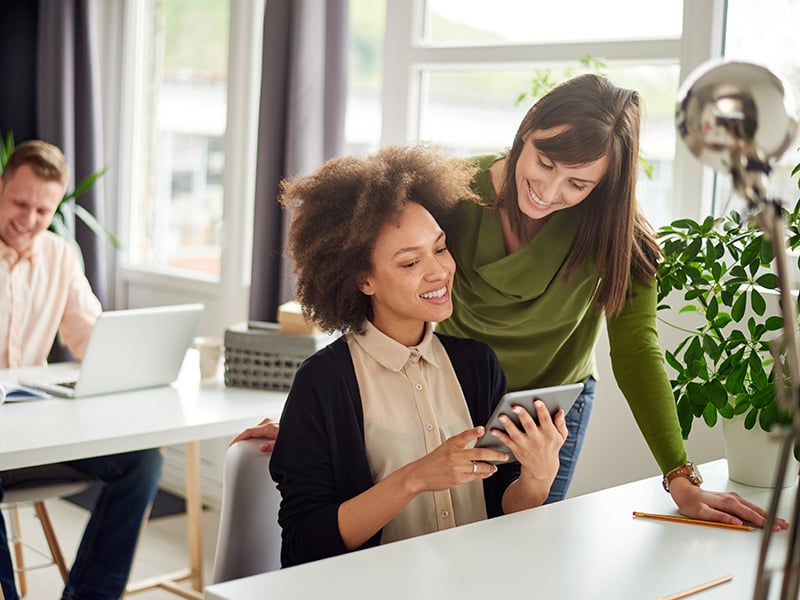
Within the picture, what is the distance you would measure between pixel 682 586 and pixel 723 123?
69 cm

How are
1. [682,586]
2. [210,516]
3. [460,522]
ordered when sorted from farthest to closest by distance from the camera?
[210,516] < [460,522] < [682,586]

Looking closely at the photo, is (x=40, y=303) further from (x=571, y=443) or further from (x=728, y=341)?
(x=728, y=341)

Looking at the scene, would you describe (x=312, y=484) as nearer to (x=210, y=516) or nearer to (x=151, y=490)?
(x=151, y=490)

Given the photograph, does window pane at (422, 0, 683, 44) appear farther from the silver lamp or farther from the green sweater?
the silver lamp

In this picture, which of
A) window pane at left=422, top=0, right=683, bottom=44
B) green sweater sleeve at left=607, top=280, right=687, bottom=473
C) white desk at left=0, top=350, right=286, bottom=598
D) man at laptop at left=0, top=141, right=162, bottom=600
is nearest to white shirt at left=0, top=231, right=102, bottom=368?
man at laptop at left=0, top=141, right=162, bottom=600

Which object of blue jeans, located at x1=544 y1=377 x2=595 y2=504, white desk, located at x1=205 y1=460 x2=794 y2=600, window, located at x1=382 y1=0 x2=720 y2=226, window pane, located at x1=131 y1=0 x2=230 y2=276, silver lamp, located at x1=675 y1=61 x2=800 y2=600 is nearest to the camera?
silver lamp, located at x1=675 y1=61 x2=800 y2=600

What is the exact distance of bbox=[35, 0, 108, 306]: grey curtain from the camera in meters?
4.38

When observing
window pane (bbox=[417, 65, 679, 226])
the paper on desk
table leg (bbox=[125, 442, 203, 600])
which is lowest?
table leg (bbox=[125, 442, 203, 600])

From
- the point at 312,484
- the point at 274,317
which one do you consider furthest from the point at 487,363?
the point at 274,317

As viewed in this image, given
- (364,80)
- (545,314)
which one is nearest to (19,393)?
(545,314)

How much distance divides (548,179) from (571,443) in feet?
1.89

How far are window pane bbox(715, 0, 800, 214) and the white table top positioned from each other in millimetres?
1255

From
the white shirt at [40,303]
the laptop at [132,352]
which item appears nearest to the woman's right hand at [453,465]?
the laptop at [132,352]

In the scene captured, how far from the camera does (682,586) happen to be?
134 cm
